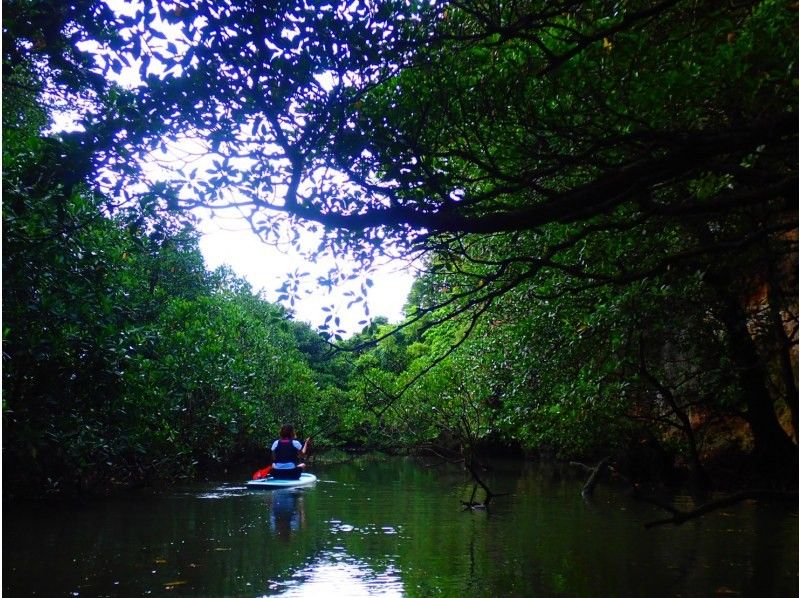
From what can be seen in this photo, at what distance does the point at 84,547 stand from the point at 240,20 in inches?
295

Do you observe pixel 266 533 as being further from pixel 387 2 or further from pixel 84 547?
pixel 387 2

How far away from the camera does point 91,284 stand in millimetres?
11469

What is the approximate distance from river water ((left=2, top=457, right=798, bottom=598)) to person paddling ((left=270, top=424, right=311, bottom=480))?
2.39 meters

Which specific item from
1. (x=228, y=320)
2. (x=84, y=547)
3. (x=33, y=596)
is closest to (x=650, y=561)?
(x=33, y=596)

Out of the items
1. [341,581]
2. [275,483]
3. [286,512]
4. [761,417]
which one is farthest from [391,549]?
[275,483]

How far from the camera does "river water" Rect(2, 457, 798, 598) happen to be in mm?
7402

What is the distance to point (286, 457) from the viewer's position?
18.6 meters

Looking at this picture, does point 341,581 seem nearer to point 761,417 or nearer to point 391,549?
point 391,549

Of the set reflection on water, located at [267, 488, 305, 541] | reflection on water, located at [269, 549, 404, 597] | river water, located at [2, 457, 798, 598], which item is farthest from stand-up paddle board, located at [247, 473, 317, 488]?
reflection on water, located at [269, 549, 404, 597]

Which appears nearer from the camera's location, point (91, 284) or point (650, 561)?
point (650, 561)

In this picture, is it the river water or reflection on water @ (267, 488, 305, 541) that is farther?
reflection on water @ (267, 488, 305, 541)

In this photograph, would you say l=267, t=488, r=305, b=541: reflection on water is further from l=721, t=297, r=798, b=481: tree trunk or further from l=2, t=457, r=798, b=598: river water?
l=721, t=297, r=798, b=481: tree trunk

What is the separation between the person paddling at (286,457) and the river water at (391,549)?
239 cm

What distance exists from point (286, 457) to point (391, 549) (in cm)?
954
